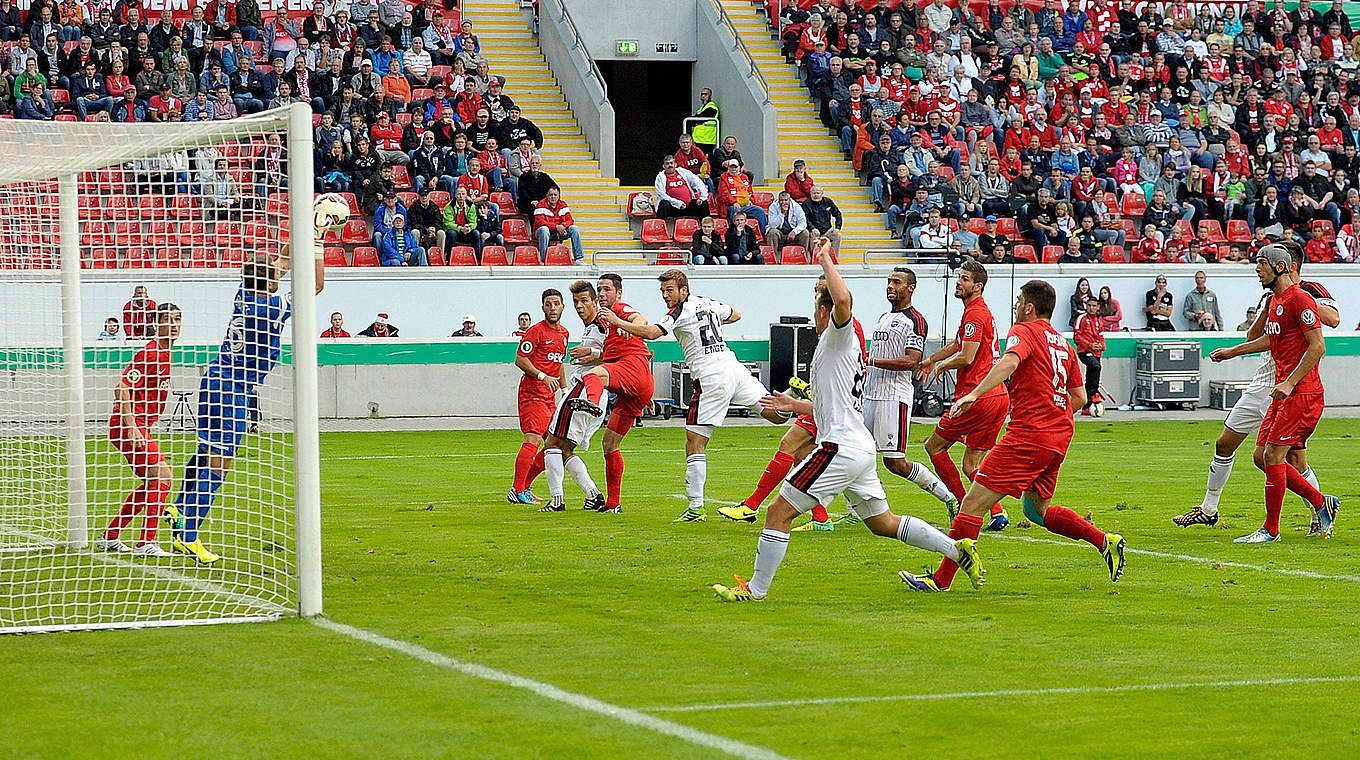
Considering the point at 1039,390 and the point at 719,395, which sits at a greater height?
the point at 1039,390

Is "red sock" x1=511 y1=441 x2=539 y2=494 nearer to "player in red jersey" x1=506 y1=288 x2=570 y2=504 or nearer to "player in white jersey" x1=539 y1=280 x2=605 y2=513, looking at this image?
"player in red jersey" x1=506 y1=288 x2=570 y2=504

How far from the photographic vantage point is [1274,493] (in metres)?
12.3

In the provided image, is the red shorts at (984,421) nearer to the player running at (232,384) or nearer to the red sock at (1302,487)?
the red sock at (1302,487)

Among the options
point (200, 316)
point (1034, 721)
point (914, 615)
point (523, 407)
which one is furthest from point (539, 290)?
point (1034, 721)

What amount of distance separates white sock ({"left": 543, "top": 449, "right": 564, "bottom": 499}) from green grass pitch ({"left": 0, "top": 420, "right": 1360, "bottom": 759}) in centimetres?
115

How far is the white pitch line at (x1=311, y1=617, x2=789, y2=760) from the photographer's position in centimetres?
616

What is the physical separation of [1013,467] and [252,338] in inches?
179

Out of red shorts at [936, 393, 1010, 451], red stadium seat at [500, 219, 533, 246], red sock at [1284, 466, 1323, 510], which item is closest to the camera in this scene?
red sock at [1284, 466, 1323, 510]

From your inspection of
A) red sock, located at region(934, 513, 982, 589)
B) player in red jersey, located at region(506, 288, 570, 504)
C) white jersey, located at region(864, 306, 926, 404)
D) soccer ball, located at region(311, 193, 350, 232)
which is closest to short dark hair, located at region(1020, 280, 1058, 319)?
red sock, located at region(934, 513, 982, 589)

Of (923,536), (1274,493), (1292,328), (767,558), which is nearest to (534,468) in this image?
(767,558)

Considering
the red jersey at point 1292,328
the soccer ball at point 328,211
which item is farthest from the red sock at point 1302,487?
the soccer ball at point 328,211

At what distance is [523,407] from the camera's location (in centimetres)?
1534

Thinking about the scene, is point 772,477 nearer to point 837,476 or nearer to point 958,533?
point 958,533

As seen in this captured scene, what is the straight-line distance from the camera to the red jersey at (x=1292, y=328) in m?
12.1
